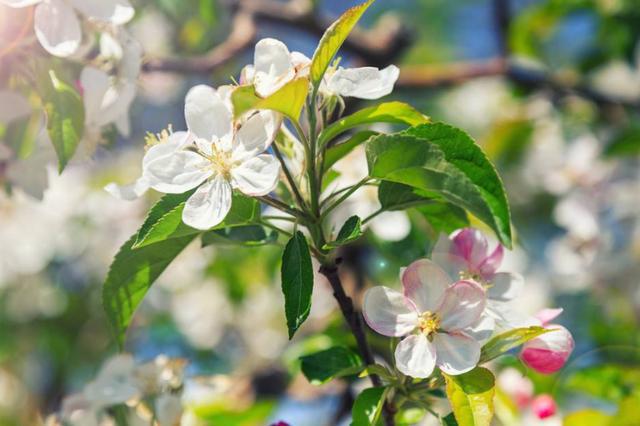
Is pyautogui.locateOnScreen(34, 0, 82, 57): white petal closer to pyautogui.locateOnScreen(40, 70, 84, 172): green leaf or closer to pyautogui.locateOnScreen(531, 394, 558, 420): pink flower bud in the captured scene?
pyautogui.locateOnScreen(40, 70, 84, 172): green leaf

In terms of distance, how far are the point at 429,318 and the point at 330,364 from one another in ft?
0.37

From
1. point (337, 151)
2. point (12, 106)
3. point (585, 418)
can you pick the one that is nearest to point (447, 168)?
point (337, 151)

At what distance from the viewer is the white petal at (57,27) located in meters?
0.89

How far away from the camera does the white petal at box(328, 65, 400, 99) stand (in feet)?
2.49

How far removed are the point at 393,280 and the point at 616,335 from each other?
1.61 feet

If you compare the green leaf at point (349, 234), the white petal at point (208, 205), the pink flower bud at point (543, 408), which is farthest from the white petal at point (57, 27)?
the pink flower bud at point (543, 408)

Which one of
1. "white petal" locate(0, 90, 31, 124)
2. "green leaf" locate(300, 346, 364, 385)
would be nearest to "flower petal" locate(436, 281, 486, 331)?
"green leaf" locate(300, 346, 364, 385)

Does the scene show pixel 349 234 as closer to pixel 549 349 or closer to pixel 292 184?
pixel 292 184

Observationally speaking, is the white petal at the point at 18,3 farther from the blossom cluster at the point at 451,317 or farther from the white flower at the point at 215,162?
the blossom cluster at the point at 451,317

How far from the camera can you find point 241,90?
0.66 meters

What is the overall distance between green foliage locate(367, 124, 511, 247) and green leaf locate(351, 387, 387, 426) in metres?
0.18

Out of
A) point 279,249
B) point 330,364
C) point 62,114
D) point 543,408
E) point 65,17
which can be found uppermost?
point 65,17

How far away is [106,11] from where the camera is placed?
3.01ft

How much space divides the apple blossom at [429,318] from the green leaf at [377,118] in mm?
A: 130
